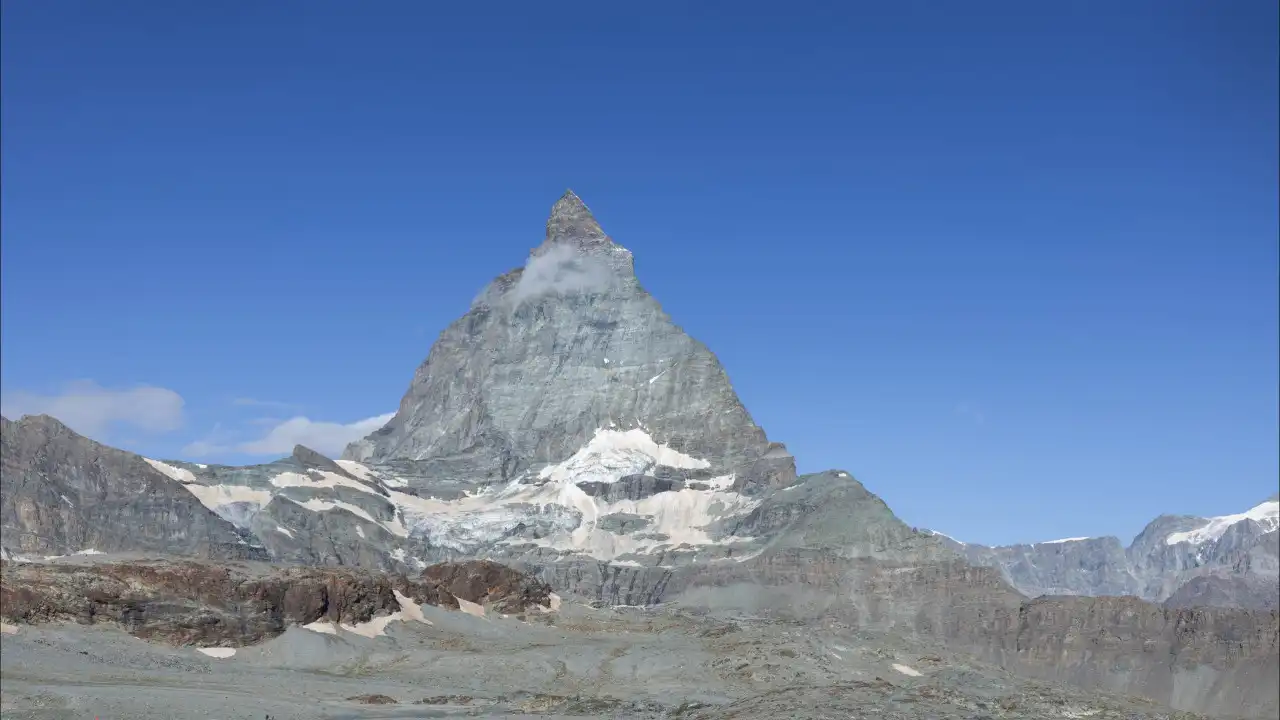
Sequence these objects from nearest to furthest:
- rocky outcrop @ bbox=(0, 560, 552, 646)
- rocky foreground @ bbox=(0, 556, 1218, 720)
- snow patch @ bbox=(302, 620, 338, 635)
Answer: rocky foreground @ bbox=(0, 556, 1218, 720), rocky outcrop @ bbox=(0, 560, 552, 646), snow patch @ bbox=(302, 620, 338, 635)

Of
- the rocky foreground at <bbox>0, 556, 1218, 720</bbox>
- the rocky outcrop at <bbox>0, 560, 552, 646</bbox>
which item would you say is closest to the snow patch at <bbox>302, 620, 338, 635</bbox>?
Result: the rocky foreground at <bbox>0, 556, 1218, 720</bbox>

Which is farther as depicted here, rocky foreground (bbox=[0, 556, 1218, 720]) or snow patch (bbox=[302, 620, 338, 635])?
snow patch (bbox=[302, 620, 338, 635])

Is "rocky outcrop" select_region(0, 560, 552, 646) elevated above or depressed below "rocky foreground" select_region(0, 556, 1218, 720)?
above

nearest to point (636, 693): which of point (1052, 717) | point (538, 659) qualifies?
point (538, 659)

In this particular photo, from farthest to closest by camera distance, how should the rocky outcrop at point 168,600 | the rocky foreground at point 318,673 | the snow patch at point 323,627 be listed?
the snow patch at point 323,627 < the rocky outcrop at point 168,600 < the rocky foreground at point 318,673

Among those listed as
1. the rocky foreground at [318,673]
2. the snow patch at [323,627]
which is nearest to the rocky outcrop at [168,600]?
the rocky foreground at [318,673]

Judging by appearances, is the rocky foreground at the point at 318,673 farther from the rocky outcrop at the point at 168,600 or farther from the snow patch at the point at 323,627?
the snow patch at the point at 323,627

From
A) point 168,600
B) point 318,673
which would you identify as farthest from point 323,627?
point 168,600

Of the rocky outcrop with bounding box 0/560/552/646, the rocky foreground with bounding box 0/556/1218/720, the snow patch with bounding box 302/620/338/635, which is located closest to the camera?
the rocky foreground with bounding box 0/556/1218/720

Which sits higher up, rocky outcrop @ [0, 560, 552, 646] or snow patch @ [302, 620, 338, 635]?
rocky outcrop @ [0, 560, 552, 646]

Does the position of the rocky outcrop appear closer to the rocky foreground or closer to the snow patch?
the rocky foreground

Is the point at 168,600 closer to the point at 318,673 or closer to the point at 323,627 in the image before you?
the point at 318,673
